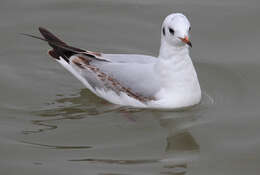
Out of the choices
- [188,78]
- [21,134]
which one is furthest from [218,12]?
[21,134]

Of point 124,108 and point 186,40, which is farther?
point 124,108

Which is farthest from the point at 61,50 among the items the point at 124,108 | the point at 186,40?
the point at 186,40

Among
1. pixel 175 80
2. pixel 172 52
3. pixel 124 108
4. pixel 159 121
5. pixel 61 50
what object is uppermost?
pixel 61 50

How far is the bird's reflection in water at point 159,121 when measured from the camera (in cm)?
755

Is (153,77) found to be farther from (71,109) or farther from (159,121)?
(71,109)

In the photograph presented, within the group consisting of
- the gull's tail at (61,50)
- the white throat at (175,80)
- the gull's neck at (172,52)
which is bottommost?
the white throat at (175,80)

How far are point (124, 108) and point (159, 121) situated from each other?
A: 60 cm

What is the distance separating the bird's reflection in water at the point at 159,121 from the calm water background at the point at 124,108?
1 cm

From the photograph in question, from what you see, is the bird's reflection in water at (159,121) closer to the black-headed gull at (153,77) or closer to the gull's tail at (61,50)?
the black-headed gull at (153,77)

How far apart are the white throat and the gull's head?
293 millimetres

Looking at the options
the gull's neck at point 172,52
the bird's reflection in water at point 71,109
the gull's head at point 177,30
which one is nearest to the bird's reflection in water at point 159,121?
the bird's reflection in water at point 71,109

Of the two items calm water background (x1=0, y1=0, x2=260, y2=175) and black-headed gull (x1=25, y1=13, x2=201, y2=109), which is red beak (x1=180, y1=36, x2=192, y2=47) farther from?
calm water background (x1=0, y1=0, x2=260, y2=175)

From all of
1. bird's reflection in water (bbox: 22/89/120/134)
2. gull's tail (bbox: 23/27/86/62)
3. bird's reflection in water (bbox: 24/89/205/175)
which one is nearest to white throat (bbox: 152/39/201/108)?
bird's reflection in water (bbox: 24/89/205/175)

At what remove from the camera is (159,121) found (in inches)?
339
